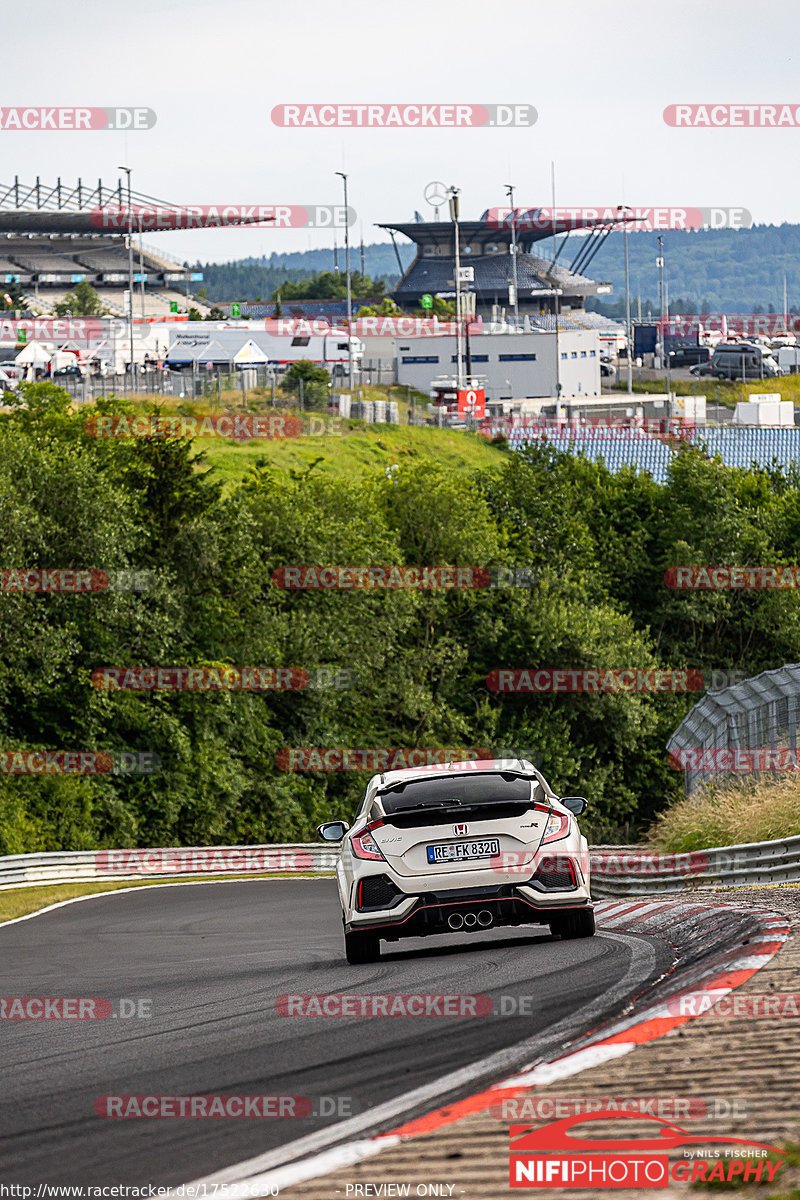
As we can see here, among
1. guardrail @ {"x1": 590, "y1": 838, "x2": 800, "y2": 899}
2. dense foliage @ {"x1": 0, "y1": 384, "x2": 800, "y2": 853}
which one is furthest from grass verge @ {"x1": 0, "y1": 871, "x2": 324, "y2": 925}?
guardrail @ {"x1": 590, "y1": 838, "x2": 800, "y2": 899}

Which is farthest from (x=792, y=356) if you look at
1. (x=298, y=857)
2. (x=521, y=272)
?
(x=298, y=857)

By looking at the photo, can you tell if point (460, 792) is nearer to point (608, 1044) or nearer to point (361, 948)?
point (361, 948)

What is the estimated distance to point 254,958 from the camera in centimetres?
1121

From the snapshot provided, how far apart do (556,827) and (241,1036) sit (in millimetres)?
3367

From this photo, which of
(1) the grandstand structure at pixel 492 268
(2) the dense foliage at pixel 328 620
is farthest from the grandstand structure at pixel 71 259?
(2) the dense foliage at pixel 328 620

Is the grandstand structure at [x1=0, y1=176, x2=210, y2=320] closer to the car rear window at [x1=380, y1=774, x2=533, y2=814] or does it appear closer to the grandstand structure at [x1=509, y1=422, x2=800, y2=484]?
Result: the grandstand structure at [x1=509, y1=422, x2=800, y2=484]

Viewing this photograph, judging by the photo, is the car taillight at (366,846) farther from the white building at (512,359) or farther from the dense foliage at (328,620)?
the white building at (512,359)

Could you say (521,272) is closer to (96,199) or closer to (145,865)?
(96,199)

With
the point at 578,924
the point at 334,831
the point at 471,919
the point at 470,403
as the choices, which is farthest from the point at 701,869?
the point at 470,403

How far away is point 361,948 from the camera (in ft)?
31.8

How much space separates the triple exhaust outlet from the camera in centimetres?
937

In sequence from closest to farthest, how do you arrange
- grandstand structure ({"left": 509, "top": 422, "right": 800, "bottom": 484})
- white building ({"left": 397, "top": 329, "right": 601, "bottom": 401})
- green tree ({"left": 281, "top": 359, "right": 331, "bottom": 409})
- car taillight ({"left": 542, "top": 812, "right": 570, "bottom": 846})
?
1. car taillight ({"left": 542, "top": 812, "right": 570, "bottom": 846})
2. green tree ({"left": 281, "top": 359, "right": 331, "bottom": 409})
3. grandstand structure ({"left": 509, "top": 422, "right": 800, "bottom": 484})
4. white building ({"left": 397, "top": 329, "right": 601, "bottom": 401})

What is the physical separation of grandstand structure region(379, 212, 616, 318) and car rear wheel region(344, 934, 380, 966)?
167060 millimetres

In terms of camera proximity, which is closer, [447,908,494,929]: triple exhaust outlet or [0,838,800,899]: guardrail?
[447,908,494,929]: triple exhaust outlet
